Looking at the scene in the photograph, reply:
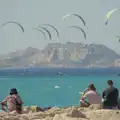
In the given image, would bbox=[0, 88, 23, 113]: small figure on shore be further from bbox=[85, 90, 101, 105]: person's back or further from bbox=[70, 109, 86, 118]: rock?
bbox=[70, 109, 86, 118]: rock

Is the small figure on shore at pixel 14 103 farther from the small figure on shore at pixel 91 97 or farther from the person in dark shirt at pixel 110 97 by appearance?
the person in dark shirt at pixel 110 97

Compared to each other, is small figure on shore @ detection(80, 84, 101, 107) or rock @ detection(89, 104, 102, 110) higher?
small figure on shore @ detection(80, 84, 101, 107)

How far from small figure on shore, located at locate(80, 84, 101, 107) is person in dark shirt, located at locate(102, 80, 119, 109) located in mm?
1145

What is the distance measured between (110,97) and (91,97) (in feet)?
4.58

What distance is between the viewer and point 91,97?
1495 cm

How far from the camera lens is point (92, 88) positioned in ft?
49.1

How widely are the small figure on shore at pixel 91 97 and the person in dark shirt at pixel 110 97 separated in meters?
1.14

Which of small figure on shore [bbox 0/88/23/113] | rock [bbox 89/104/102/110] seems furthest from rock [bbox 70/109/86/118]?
small figure on shore [bbox 0/88/23/113]

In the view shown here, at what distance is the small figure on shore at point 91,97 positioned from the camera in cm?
1488

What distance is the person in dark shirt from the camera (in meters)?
13.6

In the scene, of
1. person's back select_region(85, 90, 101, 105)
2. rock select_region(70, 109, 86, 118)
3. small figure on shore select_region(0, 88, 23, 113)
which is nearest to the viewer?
rock select_region(70, 109, 86, 118)

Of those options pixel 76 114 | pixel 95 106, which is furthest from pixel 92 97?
pixel 76 114

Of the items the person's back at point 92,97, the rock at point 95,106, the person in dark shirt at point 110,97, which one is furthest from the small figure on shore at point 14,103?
the person in dark shirt at point 110,97

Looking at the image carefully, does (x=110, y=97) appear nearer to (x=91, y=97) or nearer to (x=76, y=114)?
(x=91, y=97)
